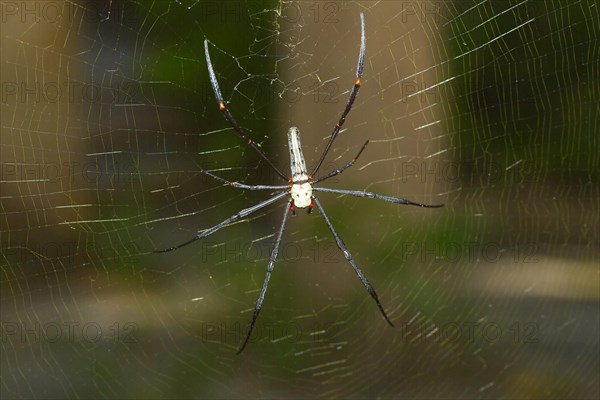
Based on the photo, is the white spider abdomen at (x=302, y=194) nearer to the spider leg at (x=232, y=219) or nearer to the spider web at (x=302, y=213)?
the spider leg at (x=232, y=219)

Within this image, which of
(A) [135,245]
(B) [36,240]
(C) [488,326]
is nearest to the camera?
(A) [135,245]

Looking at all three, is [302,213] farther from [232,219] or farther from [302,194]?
[232,219]

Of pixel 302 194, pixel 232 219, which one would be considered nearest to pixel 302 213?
pixel 302 194

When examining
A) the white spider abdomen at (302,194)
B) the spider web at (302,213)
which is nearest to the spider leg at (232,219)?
the white spider abdomen at (302,194)

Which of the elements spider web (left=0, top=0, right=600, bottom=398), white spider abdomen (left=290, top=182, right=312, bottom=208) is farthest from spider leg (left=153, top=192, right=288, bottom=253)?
spider web (left=0, top=0, right=600, bottom=398)

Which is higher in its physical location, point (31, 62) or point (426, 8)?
point (31, 62)

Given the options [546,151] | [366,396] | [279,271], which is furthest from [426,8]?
[366,396]

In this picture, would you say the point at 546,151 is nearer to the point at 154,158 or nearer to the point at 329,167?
the point at 329,167
